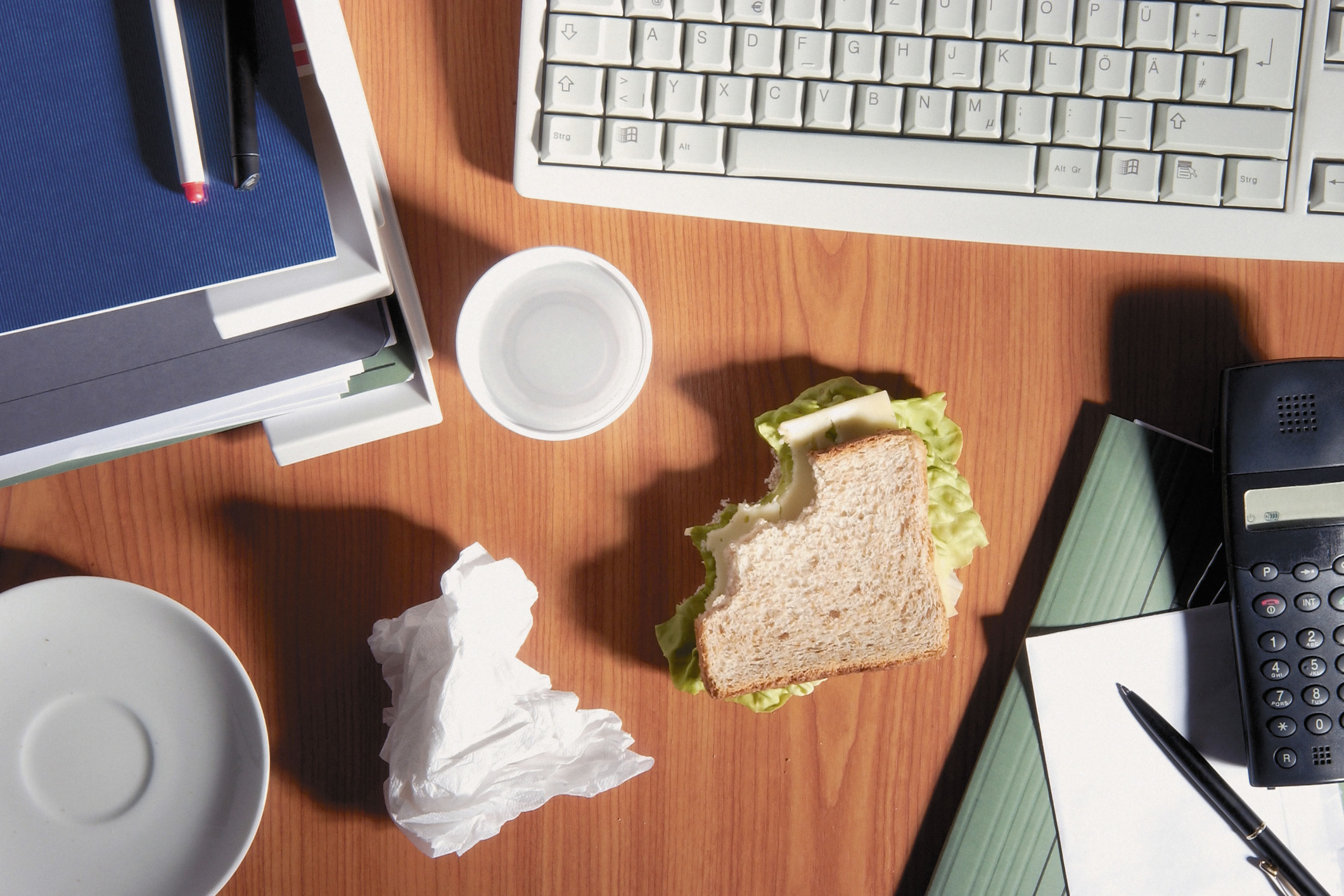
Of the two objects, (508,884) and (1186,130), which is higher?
(1186,130)

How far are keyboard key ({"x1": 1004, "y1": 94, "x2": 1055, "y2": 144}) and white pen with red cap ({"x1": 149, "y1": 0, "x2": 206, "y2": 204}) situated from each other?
456 mm

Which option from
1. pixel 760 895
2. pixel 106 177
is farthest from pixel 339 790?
pixel 106 177

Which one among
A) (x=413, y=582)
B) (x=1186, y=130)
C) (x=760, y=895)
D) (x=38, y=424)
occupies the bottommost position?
(x=760, y=895)

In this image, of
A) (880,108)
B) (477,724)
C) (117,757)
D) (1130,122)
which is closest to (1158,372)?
(1130,122)

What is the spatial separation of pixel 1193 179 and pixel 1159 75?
0.22 feet

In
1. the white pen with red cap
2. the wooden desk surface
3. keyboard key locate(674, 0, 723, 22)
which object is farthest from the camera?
the wooden desk surface

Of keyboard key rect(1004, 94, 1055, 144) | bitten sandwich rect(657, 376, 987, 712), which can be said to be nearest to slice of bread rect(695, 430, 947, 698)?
bitten sandwich rect(657, 376, 987, 712)

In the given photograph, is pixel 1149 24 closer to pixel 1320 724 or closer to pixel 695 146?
pixel 695 146

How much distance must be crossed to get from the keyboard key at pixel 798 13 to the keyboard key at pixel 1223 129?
22cm

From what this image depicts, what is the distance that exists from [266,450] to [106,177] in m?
0.27

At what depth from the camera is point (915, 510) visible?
609 millimetres

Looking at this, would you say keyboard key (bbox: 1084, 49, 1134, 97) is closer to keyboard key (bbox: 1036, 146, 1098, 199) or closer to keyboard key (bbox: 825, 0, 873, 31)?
keyboard key (bbox: 1036, 146, 1098, 199)

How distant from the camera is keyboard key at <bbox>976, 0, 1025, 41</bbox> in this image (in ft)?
1.75

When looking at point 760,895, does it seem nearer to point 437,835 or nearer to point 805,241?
point 437,835
